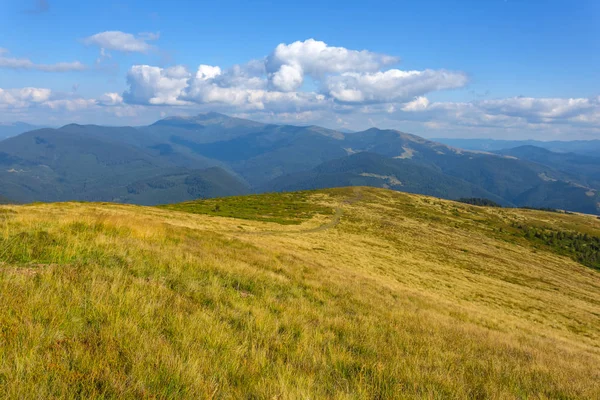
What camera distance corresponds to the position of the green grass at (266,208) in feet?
208

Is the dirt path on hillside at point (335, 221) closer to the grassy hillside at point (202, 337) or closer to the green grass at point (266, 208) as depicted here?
the green grass at point (266, 208)

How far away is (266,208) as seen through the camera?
76875 millimetres

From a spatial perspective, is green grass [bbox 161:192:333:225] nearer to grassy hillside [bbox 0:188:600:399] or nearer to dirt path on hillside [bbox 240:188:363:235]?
dirt path on hillside [bbox 240:188:363:235]

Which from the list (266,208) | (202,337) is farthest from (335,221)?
(202,337)

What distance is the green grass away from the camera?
208 feet

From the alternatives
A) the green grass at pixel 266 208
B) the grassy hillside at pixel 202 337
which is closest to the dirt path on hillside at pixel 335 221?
the green grass at pixel 266 208

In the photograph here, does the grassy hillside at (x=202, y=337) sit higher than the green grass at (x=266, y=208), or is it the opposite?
the grassy hillside at (x=202, y=337)

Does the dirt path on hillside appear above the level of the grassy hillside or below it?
below

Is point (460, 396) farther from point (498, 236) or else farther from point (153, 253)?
point (498, 236)

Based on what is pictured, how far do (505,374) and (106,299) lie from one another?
345 inches

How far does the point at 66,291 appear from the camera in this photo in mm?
6133

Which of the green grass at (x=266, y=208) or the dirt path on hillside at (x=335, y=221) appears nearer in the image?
the dirt path on hillside at (x=335, y=221)

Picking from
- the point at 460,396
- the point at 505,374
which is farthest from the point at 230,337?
the point at 505,374

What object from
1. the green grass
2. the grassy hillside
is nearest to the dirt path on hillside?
the green grass
